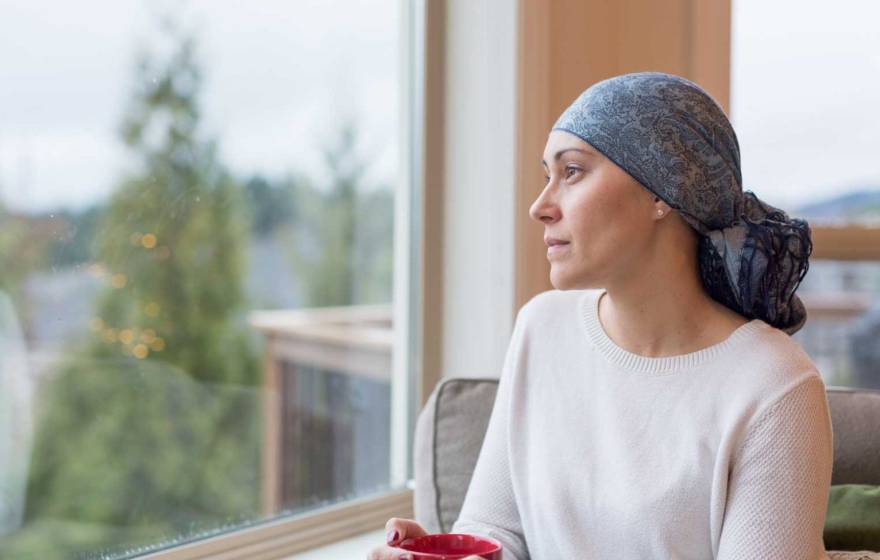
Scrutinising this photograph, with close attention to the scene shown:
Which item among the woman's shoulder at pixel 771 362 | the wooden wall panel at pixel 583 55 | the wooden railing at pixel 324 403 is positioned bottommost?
the wooden railing at pixel 324 403

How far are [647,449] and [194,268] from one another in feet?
3.32

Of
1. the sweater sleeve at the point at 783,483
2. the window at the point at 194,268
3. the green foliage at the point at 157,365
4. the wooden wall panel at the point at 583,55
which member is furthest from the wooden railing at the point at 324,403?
the sweater sleeve at the point at 783,483

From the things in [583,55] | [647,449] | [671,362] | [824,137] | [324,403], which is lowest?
[324,403]

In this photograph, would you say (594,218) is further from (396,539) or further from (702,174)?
(396,539)

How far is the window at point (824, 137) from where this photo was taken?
7.84 feet

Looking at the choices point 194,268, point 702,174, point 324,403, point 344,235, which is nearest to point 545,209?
point 702,174

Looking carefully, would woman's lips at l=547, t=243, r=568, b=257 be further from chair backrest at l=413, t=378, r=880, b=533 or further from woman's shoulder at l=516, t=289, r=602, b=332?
chair backrest at l=413, t=378, r=880, b=533

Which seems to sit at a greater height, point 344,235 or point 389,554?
point 344,235

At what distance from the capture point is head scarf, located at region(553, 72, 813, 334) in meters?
1.39

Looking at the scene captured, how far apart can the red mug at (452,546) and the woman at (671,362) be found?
6 centimetres

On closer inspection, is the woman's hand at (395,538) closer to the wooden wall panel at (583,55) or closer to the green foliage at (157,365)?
the green foliage at (157,365)

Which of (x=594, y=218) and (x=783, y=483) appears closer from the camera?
(x=783, y=483)

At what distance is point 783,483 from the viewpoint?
4.35 feet

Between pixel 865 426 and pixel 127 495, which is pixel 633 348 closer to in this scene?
pixel 865 426
